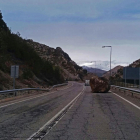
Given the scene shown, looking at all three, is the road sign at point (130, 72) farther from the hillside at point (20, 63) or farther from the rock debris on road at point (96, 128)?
the rock debris on road at point (96, 128)

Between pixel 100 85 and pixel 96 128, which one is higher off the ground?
pixel 100 85

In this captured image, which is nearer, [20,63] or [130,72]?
[20,63]

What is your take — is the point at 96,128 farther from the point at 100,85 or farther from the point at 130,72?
the point at 130,72

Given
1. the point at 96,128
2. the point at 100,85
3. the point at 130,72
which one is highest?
the point at 130,72

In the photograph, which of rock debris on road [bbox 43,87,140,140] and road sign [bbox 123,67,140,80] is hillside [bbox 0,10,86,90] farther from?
rock debris on road [bbox 43,87,140,140]

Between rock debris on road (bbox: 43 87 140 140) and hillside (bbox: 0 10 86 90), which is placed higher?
hillside (bbox: 0 10 86 90)

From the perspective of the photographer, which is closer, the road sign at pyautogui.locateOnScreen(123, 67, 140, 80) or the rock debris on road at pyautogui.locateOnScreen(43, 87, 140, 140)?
the rock debris on road at pyautogui.locateOnScreen(43, 87, 140, 140)

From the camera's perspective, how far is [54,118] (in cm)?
1384

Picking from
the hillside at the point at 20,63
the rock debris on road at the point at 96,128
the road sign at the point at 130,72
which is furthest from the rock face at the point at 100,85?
the rock debris on road at the point at 96,128

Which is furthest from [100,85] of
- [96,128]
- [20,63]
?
[96,128]

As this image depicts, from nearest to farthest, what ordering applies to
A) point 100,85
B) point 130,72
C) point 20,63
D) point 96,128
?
1. point 96,128
2. point 100,85
3. point 20,63
4. point 130,72

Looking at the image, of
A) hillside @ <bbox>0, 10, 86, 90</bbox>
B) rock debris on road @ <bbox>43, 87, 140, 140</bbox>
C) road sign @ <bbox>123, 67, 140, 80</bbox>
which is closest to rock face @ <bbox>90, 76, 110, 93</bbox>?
hillside @ <bbox>0, 10, 86, 90</bbox>

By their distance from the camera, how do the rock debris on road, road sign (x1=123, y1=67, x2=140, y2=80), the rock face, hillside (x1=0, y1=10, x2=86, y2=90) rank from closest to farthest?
the rock debris on road
the rock face
hillside (x1=0, y1=10, x2=86, y2=90)
road sign (x1=123, y1=67, x2=140, y2=80)

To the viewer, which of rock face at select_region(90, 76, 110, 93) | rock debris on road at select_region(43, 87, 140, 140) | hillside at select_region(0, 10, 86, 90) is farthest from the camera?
hillside at select_region(0, 10, 86, 90)
